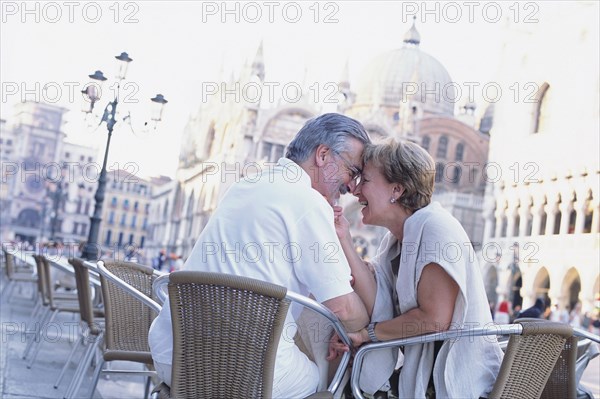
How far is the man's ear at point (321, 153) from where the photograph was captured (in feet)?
9.75

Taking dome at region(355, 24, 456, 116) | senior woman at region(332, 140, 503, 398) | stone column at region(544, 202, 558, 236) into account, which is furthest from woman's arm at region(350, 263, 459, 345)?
dome at region(355, 24, 456, 116)

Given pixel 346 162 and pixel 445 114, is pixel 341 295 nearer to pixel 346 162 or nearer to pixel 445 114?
pixel 346 162

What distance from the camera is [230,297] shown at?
2498 mm

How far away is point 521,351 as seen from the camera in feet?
9.15

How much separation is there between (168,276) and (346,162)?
763 millimetres

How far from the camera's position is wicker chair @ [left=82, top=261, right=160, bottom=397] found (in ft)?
12.2

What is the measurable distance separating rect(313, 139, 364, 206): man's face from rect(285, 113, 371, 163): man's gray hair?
0.06ft

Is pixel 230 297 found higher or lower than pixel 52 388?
higher

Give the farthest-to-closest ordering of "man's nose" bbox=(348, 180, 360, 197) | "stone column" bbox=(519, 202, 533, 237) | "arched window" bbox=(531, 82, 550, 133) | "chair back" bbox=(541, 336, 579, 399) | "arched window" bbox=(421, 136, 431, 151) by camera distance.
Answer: "arched window" bbox=(421, 136, 431, 151), "stone column" bbox=(519, 202, 533, 237), "arched window" bbox=(531, 82, 550, 133), "chair back" bbox=(541, 336, 579, 399), "man's nose" bbox=(348, 180, 360, 197)

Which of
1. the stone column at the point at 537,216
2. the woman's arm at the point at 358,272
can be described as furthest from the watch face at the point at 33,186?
the woman's arm at the point at 358,272

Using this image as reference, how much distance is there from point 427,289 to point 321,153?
555mm

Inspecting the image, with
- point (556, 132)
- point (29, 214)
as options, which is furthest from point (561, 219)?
point (29, 214)

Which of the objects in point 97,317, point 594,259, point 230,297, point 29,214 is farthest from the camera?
point 29,214

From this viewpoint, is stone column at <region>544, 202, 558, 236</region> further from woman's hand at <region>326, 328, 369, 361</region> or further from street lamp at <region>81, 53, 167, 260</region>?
woman's hand at <region>326, 328, 369, 361</region>
